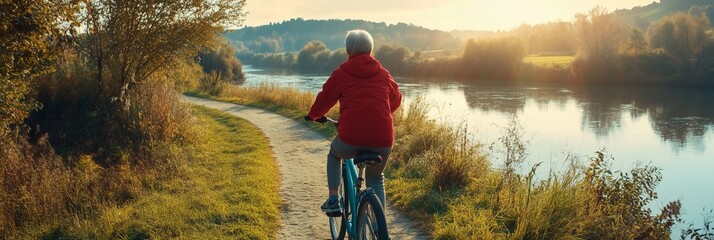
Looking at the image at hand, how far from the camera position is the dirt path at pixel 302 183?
220 inches

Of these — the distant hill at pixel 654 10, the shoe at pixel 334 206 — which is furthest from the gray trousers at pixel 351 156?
the distant hill at pixel 654 10

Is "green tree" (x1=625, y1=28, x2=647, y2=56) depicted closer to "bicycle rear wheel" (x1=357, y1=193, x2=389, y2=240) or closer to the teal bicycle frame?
the teal bicycle frame

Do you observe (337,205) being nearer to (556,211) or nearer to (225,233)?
(225,233)

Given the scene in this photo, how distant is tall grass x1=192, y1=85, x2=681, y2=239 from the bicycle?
142 centimetres

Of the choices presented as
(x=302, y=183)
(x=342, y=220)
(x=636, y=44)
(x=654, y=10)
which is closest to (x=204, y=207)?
(x=302, y=183)

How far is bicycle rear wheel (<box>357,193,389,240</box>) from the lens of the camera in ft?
11.3

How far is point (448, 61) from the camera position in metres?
54.4

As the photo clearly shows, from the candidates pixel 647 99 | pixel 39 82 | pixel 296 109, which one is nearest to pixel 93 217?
pixel 39 82

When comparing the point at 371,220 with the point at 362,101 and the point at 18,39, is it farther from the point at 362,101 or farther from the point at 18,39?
the point at 18,39

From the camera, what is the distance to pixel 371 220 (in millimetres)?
3629

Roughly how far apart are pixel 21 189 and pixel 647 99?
32876 millimetres

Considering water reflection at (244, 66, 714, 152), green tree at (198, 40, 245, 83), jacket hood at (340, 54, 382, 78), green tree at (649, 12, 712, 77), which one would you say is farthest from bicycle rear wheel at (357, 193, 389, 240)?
green tree at (649, 12, 712, 77)

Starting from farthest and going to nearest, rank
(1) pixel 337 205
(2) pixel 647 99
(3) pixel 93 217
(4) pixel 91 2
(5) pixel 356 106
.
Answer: (2) pixel 647 99
(4) pixel 91 2
(3) pixel 93 217
(1) pixel 337 205
(5) pixel 356 106

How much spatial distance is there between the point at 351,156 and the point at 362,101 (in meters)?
0.49
